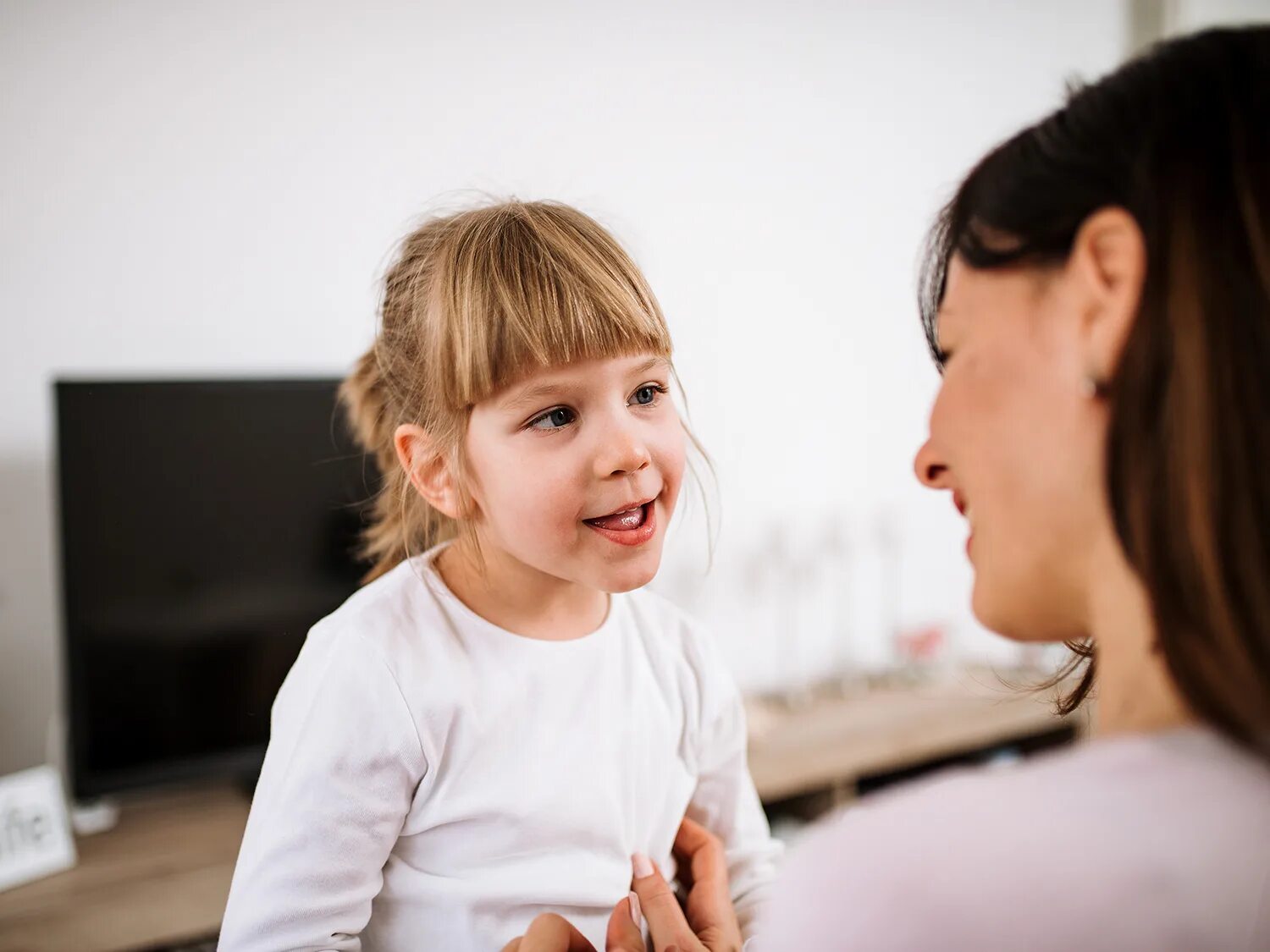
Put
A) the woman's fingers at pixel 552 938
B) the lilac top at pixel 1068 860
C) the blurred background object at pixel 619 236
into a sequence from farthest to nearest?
the blurred background object at pixel 619 236
the woman's fingers at pixel 552 938
the lilac top at pixel 1068 860

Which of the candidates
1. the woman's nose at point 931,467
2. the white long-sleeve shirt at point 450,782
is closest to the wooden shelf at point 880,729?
the white long-sleeve shirt at point 450,782

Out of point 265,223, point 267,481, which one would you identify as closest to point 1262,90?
point 267,481

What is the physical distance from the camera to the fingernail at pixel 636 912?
0.97 m

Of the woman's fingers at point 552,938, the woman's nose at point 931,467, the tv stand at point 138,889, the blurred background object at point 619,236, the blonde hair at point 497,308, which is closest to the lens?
the woman's nose at point 931,467

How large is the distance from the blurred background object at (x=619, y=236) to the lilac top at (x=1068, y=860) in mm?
877

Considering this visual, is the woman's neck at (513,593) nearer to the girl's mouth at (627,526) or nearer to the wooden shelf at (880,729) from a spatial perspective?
the girl's mouth at (627,526)

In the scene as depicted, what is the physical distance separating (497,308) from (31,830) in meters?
1.32

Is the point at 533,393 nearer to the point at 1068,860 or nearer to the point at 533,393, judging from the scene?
the point at 533,393

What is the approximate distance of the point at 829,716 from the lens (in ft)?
8.16

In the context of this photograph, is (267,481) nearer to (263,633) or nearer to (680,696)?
(263,633)

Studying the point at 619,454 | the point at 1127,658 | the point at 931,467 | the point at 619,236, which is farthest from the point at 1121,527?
the point at 619,236

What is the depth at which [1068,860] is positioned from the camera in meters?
0.49

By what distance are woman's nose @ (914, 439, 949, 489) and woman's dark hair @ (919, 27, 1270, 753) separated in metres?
0.16

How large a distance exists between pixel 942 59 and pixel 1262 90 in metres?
2.51
